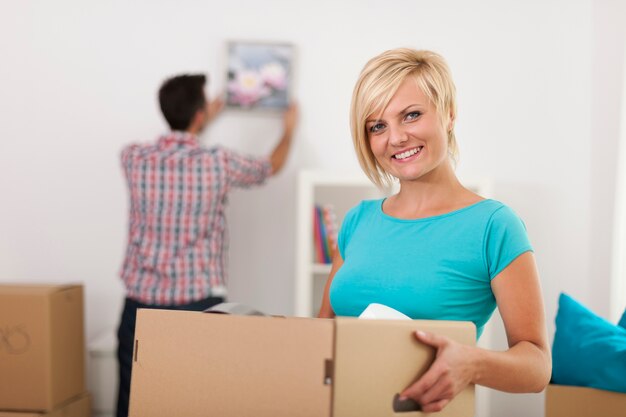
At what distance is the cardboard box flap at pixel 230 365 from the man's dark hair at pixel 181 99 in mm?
1709

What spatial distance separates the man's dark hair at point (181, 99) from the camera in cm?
256

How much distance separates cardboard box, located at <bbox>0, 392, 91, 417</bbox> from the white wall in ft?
2.01

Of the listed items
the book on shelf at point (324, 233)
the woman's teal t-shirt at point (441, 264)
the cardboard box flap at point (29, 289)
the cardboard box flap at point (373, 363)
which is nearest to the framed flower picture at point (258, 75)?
the book on shelf at point (324, 233)

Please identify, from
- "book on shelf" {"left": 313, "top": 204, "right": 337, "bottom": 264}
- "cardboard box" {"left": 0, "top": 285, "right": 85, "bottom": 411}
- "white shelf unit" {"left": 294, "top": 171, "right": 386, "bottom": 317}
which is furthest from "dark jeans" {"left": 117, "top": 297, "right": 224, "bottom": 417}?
"book on shelf" {"left": 313, "top": 204, "right": 337, "bottom": 264}

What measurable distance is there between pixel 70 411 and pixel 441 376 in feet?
6.23

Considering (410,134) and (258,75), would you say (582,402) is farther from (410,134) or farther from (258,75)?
(258,75)

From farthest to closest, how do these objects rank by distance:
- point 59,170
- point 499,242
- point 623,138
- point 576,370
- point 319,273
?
point 59,170 → point 319,273 → point 623,138 → point 576,370 → point 499,242

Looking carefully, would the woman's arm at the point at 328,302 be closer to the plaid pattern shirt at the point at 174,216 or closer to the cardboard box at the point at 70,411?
the plaid pattern shirt at the point at 174,216

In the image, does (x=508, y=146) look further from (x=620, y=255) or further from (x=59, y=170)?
(x=59, y=170)

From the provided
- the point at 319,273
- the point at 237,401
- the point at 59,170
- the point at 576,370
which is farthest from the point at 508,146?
the point at 237,401

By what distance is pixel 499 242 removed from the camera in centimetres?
105

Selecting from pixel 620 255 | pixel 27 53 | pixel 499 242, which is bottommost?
pixel 620 255

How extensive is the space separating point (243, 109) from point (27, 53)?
100 centimetres

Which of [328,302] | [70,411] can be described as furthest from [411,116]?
[70,411]
